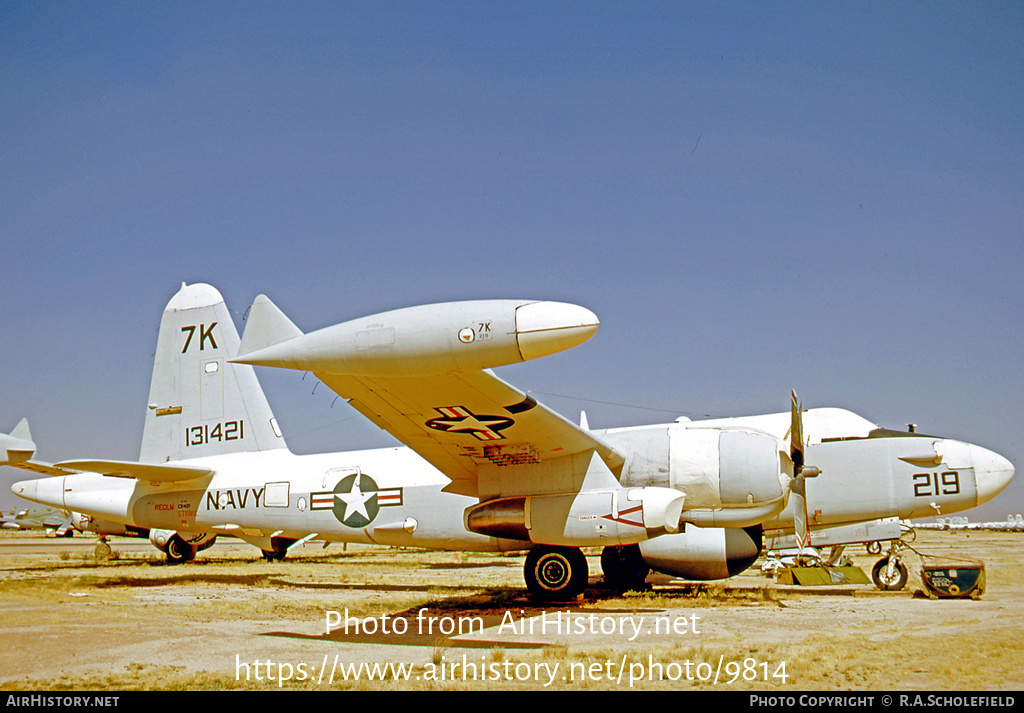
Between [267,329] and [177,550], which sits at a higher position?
[267,329]

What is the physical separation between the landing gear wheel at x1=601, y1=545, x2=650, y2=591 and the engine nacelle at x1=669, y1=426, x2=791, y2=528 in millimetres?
3641

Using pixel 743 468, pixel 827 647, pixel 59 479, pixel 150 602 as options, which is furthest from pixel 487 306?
pixel 59 479

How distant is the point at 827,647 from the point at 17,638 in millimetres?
9348

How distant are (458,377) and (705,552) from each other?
21.5ft

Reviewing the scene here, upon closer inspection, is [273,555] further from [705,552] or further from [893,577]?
[893,577]

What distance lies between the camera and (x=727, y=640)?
8.38 metres

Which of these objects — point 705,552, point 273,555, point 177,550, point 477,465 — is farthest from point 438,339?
point 273,555

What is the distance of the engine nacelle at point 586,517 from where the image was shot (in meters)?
10.3

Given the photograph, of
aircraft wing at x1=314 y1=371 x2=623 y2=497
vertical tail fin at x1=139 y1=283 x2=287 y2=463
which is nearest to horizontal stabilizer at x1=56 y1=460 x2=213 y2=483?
vertical tail fin at x1=139 y1=283 x2=287 y2=463

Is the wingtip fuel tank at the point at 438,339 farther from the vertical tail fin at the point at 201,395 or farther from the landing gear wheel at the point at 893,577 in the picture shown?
the landing gear wheel at the point at 893,577

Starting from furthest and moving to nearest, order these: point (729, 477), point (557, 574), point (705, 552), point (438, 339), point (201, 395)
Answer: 1. point (201, 395)
2. point (705, 552)
3. point (557, 574)
4. point (729, 477)
5. point (438, 339)

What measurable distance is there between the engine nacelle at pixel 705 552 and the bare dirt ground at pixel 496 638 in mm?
577

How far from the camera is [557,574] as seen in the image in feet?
37.8

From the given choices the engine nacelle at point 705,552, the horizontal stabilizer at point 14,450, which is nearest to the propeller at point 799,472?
the engine nacelle at point 705,552
